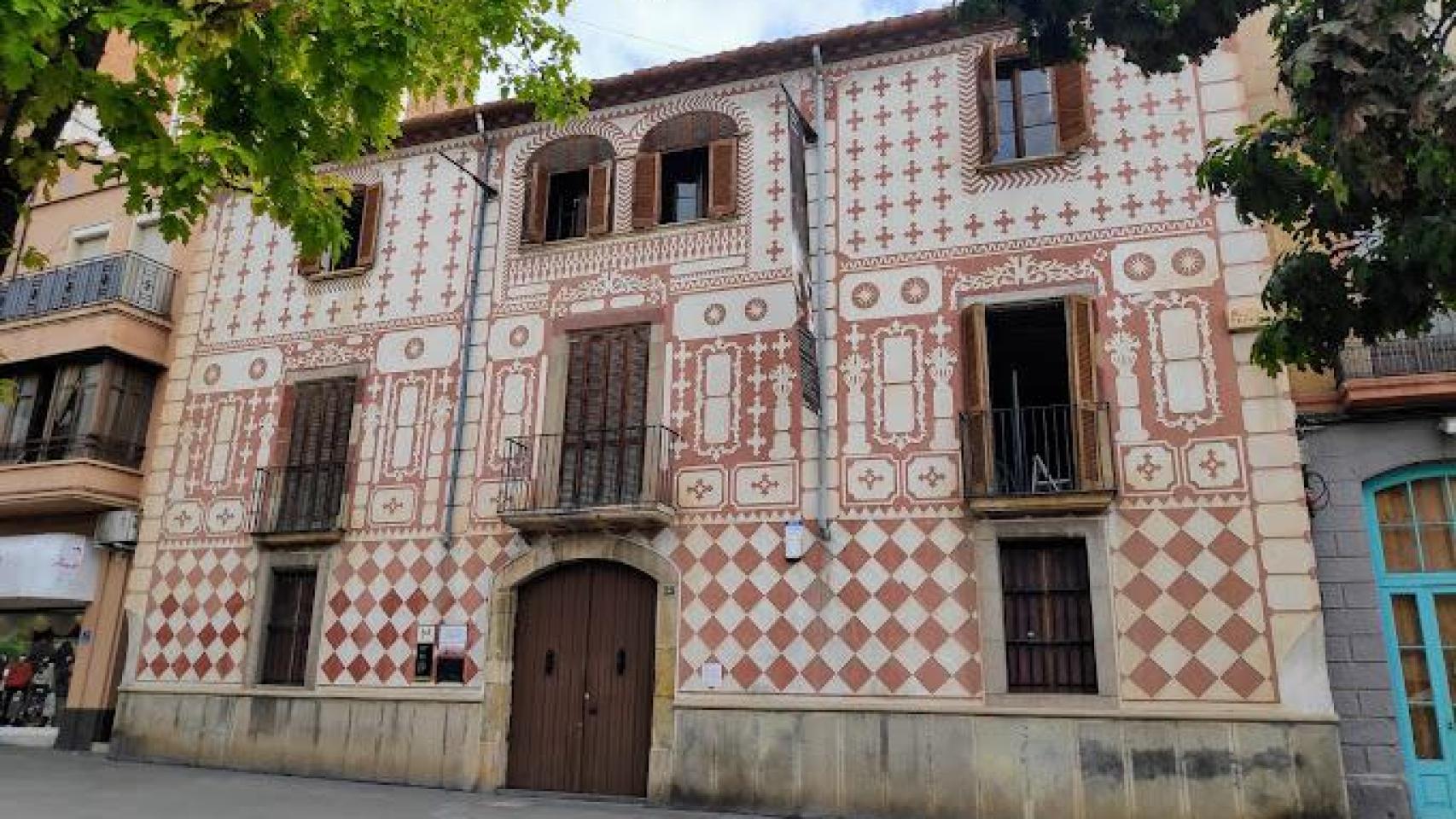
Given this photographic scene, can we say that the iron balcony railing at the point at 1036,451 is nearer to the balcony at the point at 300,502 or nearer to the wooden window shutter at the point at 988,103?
the wooden window shutter at the point at 988,103

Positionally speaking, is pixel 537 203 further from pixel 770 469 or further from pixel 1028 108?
pixel 1028 108

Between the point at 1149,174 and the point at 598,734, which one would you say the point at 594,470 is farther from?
the point at 1149,174

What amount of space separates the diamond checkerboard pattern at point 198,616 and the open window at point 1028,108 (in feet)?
38.6

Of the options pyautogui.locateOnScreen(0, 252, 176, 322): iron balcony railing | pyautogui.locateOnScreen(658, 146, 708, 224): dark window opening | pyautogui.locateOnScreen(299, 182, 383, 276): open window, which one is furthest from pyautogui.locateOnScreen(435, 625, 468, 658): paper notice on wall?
pyautogui.locateOnScreen(0, 252, 176, 322): iron balcony railing

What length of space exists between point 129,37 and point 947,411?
8.81 meters

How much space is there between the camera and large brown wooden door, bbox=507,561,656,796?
12477mm

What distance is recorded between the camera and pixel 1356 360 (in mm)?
11203

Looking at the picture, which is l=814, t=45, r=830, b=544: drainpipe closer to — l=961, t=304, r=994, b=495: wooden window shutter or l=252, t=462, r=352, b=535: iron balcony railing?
l=961, t=304, r=994, b=495: wooden window shutter

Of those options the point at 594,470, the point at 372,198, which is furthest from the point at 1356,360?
the point at 372,198

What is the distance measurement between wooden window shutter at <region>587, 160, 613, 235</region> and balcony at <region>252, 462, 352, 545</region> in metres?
4.88

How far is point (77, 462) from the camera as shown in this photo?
15609 mm

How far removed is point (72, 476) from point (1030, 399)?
14106mm

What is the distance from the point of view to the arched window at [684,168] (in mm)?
13984

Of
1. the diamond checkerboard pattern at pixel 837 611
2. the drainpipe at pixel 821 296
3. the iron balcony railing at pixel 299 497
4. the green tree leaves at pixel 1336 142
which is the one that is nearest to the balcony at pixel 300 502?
the iron balcony railing at pixel 299 497
